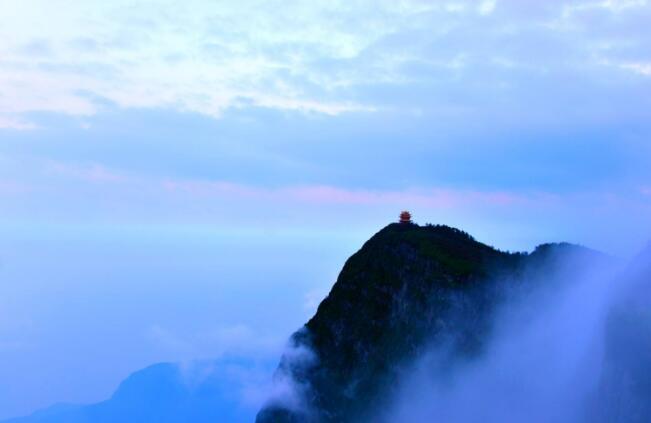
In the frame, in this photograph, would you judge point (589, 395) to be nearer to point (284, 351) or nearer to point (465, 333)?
point (465, 333)

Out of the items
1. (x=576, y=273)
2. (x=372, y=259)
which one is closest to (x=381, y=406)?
(x=372, y=259)

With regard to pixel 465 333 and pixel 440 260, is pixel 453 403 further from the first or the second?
pixel 440 260

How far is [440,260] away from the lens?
103688 mm

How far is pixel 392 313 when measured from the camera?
4240 inches

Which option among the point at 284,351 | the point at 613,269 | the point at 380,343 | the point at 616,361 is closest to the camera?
the point at 616,361

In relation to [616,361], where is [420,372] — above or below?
above

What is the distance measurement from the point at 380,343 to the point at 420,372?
30.8 feet

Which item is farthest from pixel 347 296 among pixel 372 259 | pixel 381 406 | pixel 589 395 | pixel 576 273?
pixel 589 395

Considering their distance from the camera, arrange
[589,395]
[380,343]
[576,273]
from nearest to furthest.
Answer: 1. [589,395]
2. [576,273]
3. [380,343]

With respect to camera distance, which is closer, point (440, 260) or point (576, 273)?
point (576, 273)

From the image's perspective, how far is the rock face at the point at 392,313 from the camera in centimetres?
9775

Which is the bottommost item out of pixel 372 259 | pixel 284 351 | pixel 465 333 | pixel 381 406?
pixel 381 406

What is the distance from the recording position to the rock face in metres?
97.8

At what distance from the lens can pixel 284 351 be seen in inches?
4953
